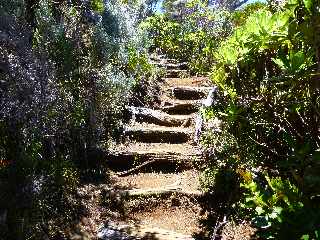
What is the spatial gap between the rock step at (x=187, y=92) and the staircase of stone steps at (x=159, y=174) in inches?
0.9

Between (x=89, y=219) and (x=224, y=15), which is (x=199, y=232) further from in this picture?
(x=224, y=15)

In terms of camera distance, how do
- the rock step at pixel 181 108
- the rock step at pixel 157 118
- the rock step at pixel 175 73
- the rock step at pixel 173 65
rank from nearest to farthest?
the rock step at pixel 157 118, the rock step at pixel 181 108, the rock step at pixel 175 73, the rock step at pixel 173 65

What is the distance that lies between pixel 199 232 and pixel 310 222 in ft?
7.96

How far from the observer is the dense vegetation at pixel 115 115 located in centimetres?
391

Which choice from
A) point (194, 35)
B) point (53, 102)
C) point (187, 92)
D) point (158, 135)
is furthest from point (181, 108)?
point (194, 35)

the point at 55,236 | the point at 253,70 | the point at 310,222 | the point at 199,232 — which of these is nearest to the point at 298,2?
the point at 310,222

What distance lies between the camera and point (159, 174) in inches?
287

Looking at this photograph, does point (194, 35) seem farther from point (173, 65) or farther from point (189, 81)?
point (189, 81)

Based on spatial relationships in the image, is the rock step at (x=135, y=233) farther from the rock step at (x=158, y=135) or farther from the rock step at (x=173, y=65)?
the rock step at (x=173, y=65)

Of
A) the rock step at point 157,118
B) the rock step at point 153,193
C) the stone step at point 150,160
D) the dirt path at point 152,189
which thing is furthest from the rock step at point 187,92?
the rock step at point 153,193

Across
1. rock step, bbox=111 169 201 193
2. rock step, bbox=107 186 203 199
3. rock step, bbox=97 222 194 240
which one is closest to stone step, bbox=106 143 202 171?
rock step, bbox=111 169 201 193

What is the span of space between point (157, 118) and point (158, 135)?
28.3 inches

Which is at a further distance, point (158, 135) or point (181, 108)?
point (181, 108)

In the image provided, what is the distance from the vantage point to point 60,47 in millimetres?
6785
